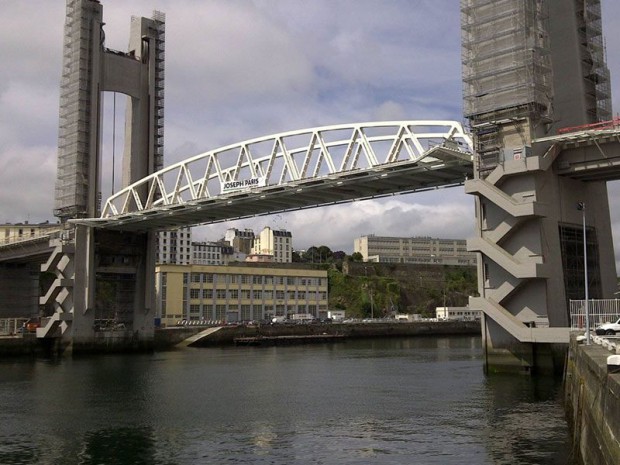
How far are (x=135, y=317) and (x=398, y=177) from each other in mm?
39412

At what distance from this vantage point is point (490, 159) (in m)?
44.1

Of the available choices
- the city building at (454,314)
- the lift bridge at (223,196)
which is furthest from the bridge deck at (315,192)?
the city building at (454,314)

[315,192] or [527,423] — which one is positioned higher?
[315,192]

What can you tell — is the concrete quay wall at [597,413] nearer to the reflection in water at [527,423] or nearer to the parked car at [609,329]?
the reflection in water at [527,423]

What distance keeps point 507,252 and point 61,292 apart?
50.2 m

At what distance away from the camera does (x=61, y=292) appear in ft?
245

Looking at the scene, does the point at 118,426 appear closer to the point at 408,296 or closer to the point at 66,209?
→ the point at 66,209

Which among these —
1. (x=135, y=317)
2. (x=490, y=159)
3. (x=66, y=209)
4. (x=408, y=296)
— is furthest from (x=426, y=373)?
(x=408, y=296)

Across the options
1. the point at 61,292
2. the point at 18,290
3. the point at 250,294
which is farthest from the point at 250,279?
the point at 61,292

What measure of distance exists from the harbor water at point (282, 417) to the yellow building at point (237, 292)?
180 feet

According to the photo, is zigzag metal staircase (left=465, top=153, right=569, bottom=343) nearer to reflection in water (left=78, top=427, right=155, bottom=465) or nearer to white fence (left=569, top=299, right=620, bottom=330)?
white fence (left=569, top=299, right=620, bottom=330)

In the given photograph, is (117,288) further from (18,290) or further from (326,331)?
(326,331)

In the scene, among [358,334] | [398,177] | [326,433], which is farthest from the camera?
[358,334]

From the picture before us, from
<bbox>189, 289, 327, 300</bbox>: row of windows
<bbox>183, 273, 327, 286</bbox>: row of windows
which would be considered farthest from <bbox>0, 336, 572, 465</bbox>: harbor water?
<bbox>189, 289, 327, 300</bbox>: row of windows
